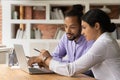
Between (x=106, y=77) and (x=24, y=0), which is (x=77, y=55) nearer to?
(x=106, y=77)

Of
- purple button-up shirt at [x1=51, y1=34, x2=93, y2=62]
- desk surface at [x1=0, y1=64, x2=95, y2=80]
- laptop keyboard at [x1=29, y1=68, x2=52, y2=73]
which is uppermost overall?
purple button-up shirt at [x1=51, y1=34, x2=93, y2=62]

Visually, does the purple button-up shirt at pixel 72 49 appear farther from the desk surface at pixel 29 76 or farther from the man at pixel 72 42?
the desk surface at pixel 29 76

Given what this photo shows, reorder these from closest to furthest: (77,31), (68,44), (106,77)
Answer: (106,77), (77,31), (68,44)

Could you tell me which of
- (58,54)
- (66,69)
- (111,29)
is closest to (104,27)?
(111,29)

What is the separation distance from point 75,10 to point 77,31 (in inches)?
10.2

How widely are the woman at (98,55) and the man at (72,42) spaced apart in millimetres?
414

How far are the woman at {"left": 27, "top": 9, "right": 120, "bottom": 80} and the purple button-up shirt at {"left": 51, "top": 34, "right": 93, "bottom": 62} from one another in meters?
0.63

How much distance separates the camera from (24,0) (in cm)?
483

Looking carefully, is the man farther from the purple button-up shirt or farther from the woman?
the woman

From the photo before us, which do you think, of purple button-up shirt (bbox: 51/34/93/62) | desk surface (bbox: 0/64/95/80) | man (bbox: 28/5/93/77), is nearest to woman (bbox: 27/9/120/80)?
desk surface (bbox: 0/64/95/80)

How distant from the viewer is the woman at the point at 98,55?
2016mm

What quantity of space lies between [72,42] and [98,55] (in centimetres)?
89

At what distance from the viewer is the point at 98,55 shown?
2.01 m

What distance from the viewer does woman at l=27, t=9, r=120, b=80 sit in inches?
79.4
